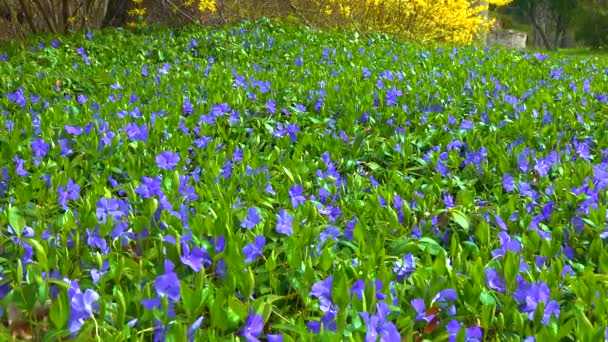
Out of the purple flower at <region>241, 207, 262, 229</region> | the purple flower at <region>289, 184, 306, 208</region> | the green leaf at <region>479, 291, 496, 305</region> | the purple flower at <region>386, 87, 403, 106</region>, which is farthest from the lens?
the purple flower at <region>386, 87, 403, 106</region>

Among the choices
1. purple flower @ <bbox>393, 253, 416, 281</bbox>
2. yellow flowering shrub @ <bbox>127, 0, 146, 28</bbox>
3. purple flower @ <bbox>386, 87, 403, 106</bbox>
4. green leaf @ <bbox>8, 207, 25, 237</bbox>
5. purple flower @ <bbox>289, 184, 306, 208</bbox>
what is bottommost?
purple flower @ <bbox>393, 253, 416, 281</bbox>

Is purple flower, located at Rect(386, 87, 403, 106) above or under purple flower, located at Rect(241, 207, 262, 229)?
above

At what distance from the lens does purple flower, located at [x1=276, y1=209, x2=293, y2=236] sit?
5.70ft

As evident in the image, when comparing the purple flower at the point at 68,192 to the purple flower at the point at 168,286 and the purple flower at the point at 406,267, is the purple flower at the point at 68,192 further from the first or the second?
the purple flower at the point at 406,267

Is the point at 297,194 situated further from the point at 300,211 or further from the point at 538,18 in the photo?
the point at 538,18

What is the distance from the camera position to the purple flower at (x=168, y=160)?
2393mm

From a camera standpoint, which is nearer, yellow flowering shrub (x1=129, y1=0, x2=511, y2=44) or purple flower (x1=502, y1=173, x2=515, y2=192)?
purple flower (x1=502, y1=173, x2=515, y2=192)

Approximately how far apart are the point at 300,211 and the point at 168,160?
76cm

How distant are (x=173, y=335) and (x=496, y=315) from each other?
2.45 ft

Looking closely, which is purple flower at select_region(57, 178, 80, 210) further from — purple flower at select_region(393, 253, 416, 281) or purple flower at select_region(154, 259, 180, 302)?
purple flower at select_region(393, 253, 416, 281)

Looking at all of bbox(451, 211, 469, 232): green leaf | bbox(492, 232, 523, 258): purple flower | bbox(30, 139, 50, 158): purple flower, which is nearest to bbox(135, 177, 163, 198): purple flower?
bbox(30, 139, 50, 158): purple flower

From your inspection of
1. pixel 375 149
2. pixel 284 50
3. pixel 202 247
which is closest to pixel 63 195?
pixel 202 247

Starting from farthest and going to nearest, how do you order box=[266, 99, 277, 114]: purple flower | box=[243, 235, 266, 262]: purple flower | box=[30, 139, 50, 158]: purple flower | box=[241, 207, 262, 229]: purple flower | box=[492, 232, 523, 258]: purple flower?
1. box=[266, 99, 277, 114]: purple flower
2. box=[30, 139, 50, 158]: purple flower
3. box=[241, 207, 262, 229]: purple flower
4. box=[492, 232, 523, 258]: purple flower
5. box=[243, 235, 266, 262]: purple flower

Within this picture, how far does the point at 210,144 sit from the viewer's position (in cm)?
274
